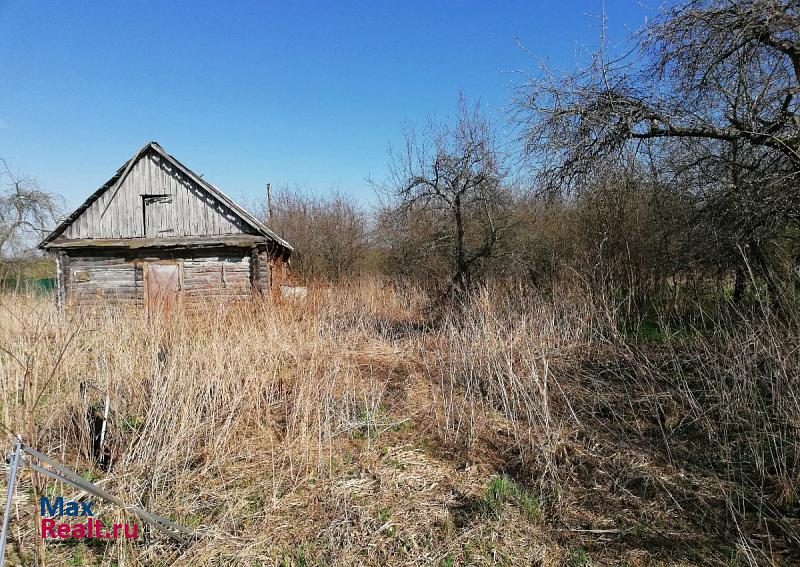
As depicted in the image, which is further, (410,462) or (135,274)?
(135,274)

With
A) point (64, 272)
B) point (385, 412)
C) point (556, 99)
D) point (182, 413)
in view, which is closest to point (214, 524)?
point (182, 413)

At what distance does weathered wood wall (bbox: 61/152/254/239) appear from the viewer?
11.8 metres

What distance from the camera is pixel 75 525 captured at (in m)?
2.75

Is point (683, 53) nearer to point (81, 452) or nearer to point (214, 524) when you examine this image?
point (214, 524)

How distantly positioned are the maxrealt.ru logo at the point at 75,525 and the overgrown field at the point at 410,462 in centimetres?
7

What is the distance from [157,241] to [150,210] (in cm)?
100

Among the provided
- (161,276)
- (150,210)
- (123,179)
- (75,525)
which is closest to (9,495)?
(75,525)

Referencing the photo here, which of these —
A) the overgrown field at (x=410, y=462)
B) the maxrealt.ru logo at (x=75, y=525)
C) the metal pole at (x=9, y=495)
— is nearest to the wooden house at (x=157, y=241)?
the overgrown field at (x=410, y=462)

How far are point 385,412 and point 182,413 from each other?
2080 millimetres

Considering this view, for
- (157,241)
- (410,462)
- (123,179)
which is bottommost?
(410,462)

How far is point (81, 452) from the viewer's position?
353 centimetres

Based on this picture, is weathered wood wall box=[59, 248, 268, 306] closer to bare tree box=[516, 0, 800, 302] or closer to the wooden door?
the wooden door

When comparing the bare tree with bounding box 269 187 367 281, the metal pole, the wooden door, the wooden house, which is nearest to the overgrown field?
the metal pole

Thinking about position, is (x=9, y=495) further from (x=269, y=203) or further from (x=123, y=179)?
(x=269, y=203)
